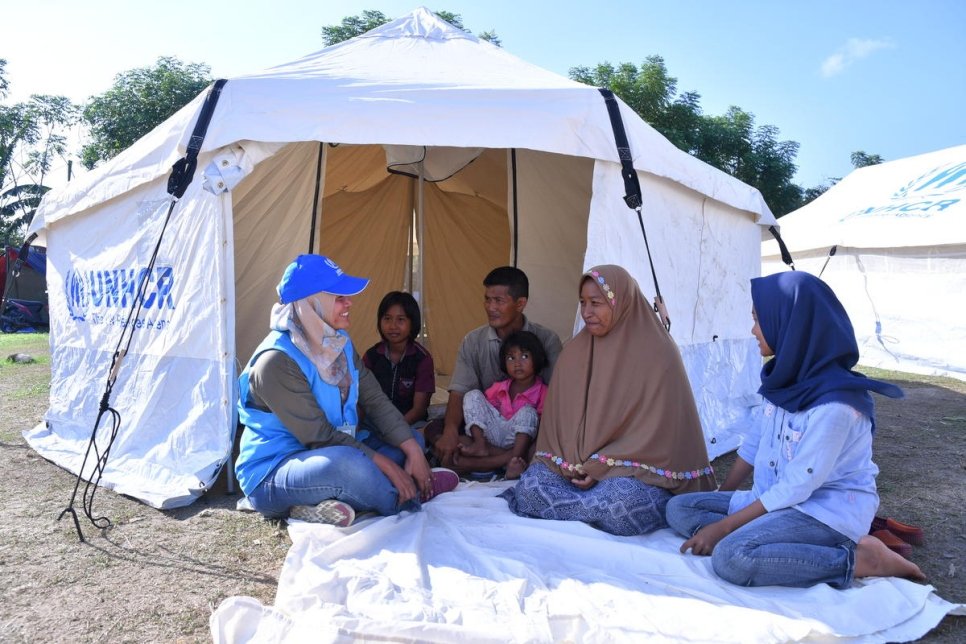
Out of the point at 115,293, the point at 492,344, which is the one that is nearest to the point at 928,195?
the point at 492,344

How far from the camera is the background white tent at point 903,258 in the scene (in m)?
7.89

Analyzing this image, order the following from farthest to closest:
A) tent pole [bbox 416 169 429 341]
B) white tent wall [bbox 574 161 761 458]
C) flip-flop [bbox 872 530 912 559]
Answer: tent pole [bbox 416 169 429 341]
white tent wall [bbox 574 161 761 458]
flip-flop [bbox 872 530 912 559]

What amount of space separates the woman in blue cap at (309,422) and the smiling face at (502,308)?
1.09 meters

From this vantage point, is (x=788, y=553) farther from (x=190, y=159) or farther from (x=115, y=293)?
(x=115, y=293)

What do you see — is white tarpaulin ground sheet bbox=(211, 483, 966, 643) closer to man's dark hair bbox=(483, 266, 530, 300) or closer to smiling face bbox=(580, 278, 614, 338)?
smiling face bbox=(580, 278, 614, 338)

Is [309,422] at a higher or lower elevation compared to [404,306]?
lower

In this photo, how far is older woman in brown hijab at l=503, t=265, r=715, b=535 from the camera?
2.89m

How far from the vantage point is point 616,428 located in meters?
2.98

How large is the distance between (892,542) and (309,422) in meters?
2.23

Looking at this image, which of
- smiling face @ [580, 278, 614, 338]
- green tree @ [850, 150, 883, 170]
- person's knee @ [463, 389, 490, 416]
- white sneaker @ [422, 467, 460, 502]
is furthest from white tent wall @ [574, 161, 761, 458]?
green tree @ [850, 150, 883, 170]

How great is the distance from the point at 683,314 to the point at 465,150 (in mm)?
2150

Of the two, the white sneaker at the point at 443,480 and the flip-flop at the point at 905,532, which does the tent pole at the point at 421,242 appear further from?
Result: the flip-flop at the point at 905,532

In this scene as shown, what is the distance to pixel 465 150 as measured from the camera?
5.53 m

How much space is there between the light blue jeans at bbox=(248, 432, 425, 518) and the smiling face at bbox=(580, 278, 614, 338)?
1079mm
